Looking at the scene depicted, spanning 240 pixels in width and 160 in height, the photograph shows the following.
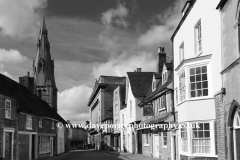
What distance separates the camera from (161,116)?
84.9 ft

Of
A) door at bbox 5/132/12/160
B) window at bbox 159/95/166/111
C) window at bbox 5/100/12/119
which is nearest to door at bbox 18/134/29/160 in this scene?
door at bbox 5/132/12/160

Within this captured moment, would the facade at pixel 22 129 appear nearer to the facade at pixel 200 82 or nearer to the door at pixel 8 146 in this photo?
the door at pixel 8 146

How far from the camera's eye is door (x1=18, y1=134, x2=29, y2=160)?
2612 cm

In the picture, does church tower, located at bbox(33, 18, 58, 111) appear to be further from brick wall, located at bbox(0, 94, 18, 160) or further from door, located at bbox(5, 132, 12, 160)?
door, located at bbox(5, 132, 12, 160)

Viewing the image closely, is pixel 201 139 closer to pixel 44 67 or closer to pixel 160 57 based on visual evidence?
pixel 160 57

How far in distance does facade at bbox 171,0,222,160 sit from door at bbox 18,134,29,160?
1420 centimetres

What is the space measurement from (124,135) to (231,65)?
116 feet

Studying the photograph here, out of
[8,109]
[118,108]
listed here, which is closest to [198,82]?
[8,109]

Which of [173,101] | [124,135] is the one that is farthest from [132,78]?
[173,101]

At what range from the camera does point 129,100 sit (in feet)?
132

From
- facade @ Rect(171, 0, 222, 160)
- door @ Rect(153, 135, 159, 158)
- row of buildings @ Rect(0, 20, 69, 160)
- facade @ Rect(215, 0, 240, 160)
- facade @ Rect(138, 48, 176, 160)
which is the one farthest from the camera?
door @ Rect(153, 135, 159, 158)

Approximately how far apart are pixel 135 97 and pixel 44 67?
146 ft

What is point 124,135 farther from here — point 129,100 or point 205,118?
point 205,118

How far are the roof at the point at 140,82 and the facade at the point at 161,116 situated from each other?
84.6 inches
